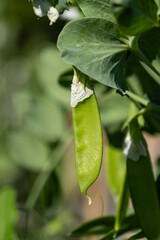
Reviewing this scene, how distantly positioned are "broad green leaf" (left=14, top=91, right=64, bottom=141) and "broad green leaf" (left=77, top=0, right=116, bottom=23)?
1.51ft

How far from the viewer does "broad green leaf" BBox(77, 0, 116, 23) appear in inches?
17.7

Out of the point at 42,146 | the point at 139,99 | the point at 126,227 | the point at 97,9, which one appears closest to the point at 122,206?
the point at 126,227

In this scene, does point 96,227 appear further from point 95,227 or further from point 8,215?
point 8,215

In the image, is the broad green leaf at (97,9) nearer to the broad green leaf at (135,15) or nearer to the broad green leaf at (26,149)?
the broad green leaf at (135,15)

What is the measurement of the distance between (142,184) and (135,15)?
0.22 m

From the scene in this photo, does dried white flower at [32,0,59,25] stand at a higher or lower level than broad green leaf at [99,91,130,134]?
higher

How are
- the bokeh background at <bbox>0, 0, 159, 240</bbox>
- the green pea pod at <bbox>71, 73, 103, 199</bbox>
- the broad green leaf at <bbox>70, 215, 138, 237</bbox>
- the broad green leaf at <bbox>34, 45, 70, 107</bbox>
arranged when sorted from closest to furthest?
the green pea pod at <bbox>71, 73, 103, 199</bbox> → the broad green leaf at <bbox>70, 215, 138, 237</bbox> → the bokeh background at <bbox>0, 0, 159, 240</bbox> → the broad green leaf at <bbox>34, 45, 70, 107</bbox>

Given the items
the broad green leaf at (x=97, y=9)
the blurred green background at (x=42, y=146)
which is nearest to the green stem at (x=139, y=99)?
the broad green leaf at (x=97, y=9)

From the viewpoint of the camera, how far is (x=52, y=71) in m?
0.88

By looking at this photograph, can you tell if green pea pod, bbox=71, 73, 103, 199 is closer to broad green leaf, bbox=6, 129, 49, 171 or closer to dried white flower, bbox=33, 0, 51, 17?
dried white flower, bbox=33, 0, 51, 17

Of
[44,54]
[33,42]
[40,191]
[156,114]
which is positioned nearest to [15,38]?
[33,42]

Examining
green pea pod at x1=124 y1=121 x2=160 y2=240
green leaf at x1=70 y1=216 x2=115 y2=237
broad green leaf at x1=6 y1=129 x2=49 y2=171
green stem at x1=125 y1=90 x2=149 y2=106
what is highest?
green stem at x1=125 y1=90 x2=149 y2=106

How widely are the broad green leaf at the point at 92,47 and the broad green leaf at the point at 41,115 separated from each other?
1.51 feet

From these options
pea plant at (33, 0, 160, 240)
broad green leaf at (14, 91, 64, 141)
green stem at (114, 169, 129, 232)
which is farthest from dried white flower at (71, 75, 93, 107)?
broad green leaf at (14, 91, 64, 141)
